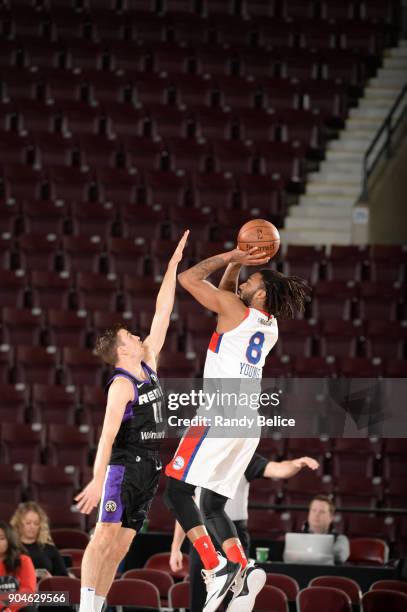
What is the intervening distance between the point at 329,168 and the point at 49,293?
16.8ft

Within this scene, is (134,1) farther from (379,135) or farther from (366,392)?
(366,392)

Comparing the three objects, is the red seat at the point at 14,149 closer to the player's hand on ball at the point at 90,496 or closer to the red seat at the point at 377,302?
the red seat at the point at 377,302

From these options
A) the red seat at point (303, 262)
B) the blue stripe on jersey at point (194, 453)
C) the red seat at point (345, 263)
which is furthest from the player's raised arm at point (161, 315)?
the red seat at point (345, 263)

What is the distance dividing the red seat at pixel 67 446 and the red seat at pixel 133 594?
11.1 ft

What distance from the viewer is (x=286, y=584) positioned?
7801 millimetres

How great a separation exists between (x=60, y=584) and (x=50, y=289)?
18.1 feet

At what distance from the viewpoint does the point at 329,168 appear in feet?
52.1

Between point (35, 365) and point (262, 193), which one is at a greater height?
point (262, 193)

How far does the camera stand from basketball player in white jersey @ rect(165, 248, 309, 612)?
19.4ft

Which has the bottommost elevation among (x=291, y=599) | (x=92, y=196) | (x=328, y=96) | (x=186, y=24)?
(x=291, y=599)

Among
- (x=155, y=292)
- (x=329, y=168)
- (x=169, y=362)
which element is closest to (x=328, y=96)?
(x=329, y=168)

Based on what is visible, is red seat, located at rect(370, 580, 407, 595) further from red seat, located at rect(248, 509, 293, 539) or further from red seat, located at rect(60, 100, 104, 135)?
red seat, located at rect(60, 100, 104, 135)

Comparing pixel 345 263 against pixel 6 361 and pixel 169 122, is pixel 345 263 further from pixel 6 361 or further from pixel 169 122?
pixel 6 361

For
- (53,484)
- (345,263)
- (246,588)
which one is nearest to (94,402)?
(53,484)
